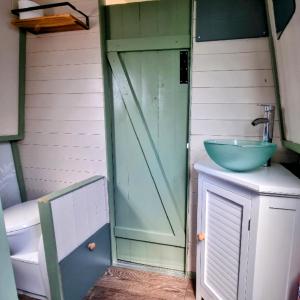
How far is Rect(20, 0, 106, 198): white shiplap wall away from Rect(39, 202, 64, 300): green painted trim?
645 mm

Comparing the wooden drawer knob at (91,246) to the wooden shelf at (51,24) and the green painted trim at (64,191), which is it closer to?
the green painted trim at (64,191)

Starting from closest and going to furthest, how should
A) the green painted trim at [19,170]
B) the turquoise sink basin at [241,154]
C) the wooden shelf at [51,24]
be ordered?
the turquoise sink basin at [241,154]
the wooden shelf at [51,24]
the green painted trim at [19,170]

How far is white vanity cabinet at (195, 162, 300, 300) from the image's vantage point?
1.05 meters

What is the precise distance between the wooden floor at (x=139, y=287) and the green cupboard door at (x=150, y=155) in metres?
0.11

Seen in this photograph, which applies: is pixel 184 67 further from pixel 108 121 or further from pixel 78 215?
pixel 78 215

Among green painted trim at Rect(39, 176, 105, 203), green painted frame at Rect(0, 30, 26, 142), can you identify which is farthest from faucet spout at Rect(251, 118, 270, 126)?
green painted frame at Rect(0, 30, 26, 142)

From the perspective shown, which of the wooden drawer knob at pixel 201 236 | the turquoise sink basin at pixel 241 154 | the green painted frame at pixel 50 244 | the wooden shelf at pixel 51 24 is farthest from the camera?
the wooden shelf at pixel 51 24

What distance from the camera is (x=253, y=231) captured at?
111cm

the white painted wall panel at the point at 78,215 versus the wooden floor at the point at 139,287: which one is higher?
the white painted wall panel at the point at 78,215

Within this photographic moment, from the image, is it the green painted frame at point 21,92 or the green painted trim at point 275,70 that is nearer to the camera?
the green painted trim at point 275,70

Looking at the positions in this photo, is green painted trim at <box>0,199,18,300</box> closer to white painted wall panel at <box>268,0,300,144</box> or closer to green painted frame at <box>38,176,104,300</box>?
green painted frame at <box>38,176,104,300</box>

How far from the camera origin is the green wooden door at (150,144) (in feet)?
5.67

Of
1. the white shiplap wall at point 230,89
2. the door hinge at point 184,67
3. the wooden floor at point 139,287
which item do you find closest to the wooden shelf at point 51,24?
the door hinge at point 184,67

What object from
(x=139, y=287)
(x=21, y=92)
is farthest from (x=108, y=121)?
(x=139, y=287)
